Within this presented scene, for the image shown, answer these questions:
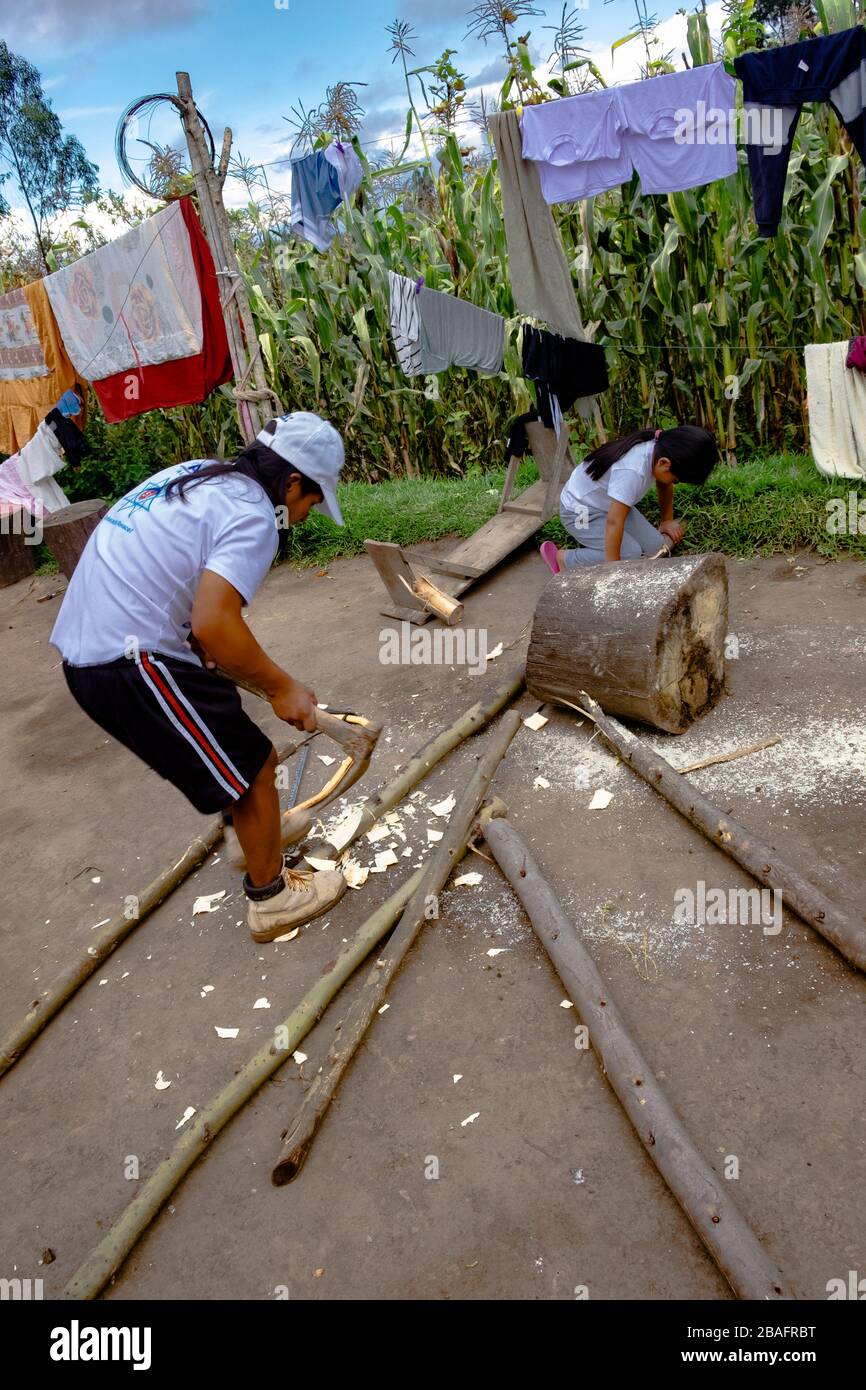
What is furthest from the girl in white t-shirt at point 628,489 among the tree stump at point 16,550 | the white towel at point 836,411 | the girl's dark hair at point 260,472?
the tree stump at point 16,550

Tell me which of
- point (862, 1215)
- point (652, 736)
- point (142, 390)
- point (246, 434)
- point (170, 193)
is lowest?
point (862, 1215)

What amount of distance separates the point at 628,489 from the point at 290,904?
9.14ft

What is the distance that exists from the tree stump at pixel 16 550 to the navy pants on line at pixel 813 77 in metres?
6.95

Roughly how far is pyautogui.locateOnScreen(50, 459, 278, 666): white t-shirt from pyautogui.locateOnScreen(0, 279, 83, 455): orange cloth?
253 inches

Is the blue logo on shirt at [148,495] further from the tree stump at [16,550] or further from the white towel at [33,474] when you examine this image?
the tree stump at [16,550]

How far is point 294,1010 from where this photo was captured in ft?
9.43

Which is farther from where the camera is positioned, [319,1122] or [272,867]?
[272,867]

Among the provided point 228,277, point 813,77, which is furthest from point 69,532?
point 813,77

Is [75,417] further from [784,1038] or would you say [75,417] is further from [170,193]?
[784,1038]

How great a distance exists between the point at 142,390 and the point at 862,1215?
7.69 metres

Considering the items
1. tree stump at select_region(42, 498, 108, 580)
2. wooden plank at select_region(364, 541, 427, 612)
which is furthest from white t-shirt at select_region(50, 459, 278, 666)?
tree stump at select_region(42, 498, 108, 580)

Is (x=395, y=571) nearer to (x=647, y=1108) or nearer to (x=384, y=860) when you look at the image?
(x=384, y=860)

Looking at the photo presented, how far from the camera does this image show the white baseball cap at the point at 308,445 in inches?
110
